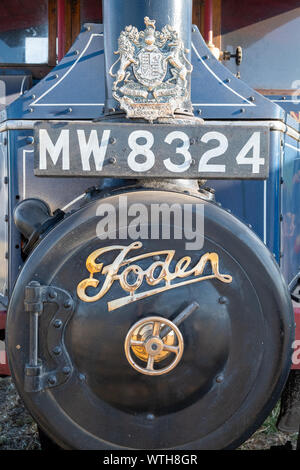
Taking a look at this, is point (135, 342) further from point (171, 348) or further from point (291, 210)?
point (291, 210)

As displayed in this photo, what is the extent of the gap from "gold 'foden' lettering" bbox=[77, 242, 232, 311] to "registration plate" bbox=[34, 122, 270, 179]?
0.22 meters

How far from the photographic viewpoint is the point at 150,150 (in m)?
1.46

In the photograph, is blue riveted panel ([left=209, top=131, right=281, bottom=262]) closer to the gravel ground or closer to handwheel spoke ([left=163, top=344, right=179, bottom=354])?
handwheel spoke ([left=163, top=344, right=179, bottom=354])

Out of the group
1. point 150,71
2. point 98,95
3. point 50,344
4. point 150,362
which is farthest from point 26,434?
point 150,71

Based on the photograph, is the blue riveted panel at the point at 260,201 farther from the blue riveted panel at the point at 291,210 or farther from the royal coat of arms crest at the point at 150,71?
the royal coat of arms crest at the point at 150,71

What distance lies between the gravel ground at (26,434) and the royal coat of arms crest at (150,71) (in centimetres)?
197

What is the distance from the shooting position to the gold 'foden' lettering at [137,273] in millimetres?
1432

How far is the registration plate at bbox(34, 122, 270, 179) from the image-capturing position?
145 centimetres

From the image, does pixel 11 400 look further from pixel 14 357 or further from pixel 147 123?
pixel 147 123

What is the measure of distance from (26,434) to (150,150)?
206 cm

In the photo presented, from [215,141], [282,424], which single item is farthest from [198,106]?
[282,424]

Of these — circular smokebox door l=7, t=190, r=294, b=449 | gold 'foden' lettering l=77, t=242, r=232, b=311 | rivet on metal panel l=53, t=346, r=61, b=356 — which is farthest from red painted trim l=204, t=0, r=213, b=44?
rivet on metal panel l=53, t=346, r=61, b=356

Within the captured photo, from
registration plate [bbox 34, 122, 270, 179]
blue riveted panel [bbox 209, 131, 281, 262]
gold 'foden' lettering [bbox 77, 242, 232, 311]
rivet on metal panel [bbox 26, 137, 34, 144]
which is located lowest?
gold 'foden' lettering [bbox 77, 242, 232, 311]

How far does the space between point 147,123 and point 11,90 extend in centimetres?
117
